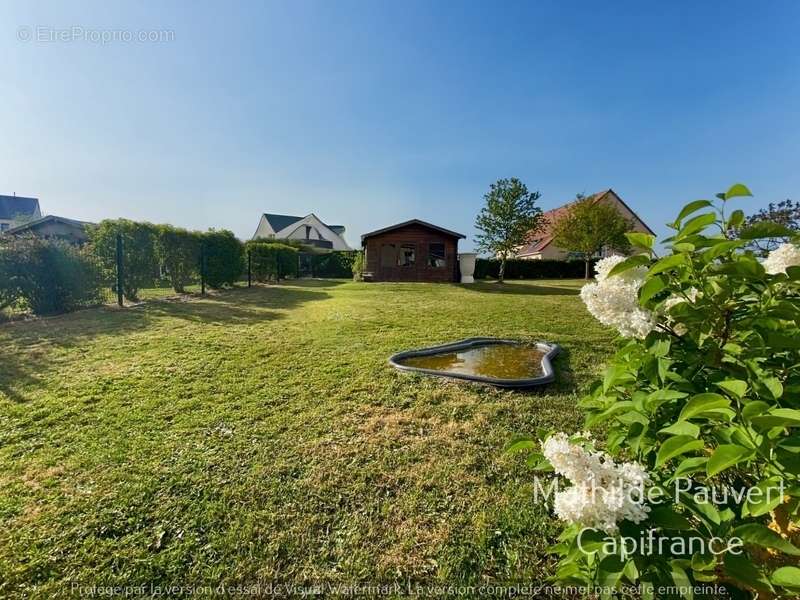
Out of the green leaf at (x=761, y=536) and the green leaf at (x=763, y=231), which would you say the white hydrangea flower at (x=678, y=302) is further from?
the green leaf at (x=761, y=536)

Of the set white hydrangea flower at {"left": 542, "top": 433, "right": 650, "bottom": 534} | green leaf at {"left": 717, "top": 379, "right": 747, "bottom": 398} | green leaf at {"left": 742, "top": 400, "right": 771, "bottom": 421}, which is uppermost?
green leaf at {"left": 717, "top": 379, "right": 747, "bottom": 398}

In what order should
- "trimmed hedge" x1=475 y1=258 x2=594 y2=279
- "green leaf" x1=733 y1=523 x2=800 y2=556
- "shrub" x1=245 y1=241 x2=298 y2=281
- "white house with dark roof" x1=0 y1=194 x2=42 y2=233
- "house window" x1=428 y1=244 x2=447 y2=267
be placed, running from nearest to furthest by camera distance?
"green leaf" x1=733 y1=523 x2=800 y2=556
"shrub" x1=245 y1=241 x2=298 y2=281
"house window" x1=428 y1=244 x2=447 y2=267
"trimmed hedge" x1=475 y1=258 x2=594 y2=279
"white house with dark roof" x1=0 y1=194 x2=42 y2=233

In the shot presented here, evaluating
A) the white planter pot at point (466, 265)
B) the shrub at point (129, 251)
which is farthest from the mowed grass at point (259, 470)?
the white planter pot at point (466, 265)

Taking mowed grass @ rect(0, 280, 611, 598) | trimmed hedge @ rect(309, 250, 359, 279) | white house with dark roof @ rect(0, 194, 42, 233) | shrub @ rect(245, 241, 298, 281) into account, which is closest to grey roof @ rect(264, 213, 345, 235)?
trimmed hedge @ rect(309, 250, 359, 279)

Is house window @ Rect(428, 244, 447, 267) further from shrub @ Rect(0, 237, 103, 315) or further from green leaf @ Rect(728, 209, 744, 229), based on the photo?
green leaf @ Rect(728, 209, 744, 229)

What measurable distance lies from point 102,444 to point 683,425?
136 inches

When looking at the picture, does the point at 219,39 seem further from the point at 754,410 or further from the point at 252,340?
the point at 754,410

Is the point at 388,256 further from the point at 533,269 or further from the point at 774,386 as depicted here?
the point at 774,386

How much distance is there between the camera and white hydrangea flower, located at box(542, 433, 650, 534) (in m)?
0.80

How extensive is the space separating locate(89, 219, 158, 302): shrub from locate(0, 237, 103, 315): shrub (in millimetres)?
506

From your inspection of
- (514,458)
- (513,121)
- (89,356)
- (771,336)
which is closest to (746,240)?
(771,336)

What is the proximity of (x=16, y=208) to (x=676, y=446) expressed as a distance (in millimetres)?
62235

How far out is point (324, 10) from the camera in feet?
22.3

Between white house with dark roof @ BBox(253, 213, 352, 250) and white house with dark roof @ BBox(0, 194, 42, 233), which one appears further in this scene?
white house with dark roof @ BBox(253, 213, 352, 250)
